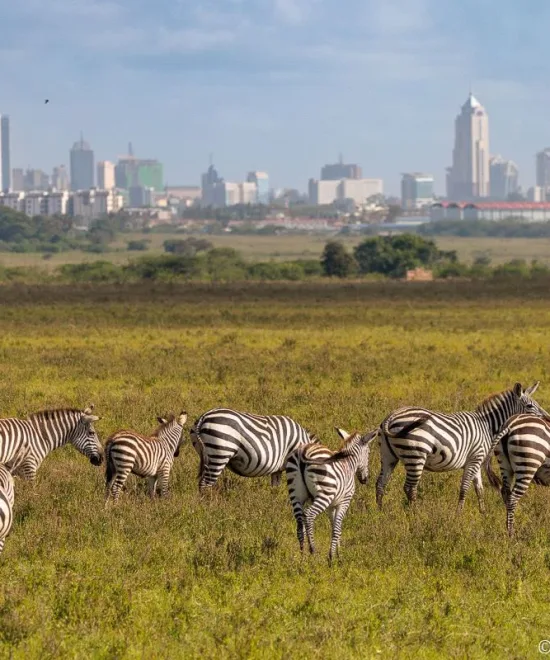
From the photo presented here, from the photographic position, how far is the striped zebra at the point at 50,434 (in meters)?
16.2

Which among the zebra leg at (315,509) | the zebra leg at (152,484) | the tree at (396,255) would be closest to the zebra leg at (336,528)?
the zebra leg at (315,509)

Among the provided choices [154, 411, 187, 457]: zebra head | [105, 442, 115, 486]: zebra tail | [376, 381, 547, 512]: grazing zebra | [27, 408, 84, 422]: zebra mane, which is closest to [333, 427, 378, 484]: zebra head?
[376, 381, 547, 512]: grazing zebra

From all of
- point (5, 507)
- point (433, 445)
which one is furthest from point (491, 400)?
point (5, 507)

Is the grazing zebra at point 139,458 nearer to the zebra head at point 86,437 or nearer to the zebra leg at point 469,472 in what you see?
the zebra head at point 86,437

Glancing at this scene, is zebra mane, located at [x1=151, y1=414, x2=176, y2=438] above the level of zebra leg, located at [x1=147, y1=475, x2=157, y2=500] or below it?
above

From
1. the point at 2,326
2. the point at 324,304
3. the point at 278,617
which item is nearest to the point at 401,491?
the point at 278,617

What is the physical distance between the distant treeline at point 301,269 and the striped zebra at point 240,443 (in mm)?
73333

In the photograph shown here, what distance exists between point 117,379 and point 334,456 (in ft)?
55.8

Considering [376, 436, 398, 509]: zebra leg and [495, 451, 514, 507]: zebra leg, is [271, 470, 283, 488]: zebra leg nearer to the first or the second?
[376, 436, 398, 509]: zebra leg

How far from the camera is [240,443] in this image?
15.5m

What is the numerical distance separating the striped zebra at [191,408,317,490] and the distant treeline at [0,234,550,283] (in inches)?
2887

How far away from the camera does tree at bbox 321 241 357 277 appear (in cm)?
9838

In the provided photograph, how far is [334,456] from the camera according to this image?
13336 millimetres

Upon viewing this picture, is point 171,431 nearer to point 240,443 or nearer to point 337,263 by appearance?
point 240,443
